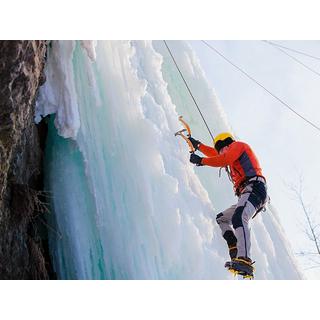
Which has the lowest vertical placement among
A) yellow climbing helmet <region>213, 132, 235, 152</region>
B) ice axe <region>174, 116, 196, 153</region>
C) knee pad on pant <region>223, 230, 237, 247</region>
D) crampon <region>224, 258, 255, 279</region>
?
crampon <region>224, 258, 255, 279</region>

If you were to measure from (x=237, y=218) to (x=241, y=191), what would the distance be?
0.24 m

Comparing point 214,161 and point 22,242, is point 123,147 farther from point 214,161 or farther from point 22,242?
point 22,242

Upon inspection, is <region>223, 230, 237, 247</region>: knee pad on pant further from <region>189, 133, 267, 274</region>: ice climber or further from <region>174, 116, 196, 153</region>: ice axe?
<region>174, 116, 196, 153</region>: ice axe

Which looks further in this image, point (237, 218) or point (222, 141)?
point (222, 141)

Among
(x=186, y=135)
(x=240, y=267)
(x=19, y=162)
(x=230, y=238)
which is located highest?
(x=186, y=135)

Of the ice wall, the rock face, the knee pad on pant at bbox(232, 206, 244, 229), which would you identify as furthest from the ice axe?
the rock face

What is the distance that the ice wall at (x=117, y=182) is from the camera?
3808 mm

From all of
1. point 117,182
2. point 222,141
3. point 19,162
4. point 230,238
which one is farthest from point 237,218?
point 19,162

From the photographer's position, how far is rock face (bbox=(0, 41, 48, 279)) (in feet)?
9.95

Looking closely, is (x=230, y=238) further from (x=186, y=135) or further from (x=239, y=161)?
(x=186, y=135)

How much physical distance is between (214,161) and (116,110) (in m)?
0.99

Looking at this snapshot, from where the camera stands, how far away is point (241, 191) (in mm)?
3617

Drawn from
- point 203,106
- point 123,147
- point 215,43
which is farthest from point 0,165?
point 203,106

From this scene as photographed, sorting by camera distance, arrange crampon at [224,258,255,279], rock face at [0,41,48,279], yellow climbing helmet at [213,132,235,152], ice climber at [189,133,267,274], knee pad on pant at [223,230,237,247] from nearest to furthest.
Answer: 1. rock face at [0,41,48,279]
2. crampon at [224,258,255,279]
3. ice climber at [189,133,267,274]
4. knee pad on pant at [223,230,237,247]
5. yellow climbing helmet at [213,132,235,152]
